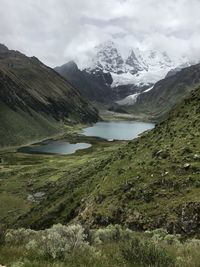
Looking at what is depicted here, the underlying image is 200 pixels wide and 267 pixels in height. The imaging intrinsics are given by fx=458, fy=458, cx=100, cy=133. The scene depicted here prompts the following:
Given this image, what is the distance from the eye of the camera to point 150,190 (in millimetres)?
36719

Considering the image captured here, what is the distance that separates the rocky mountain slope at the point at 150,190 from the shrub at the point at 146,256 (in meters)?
15.9

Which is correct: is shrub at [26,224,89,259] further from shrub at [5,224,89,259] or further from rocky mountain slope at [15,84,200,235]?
rocky mountain slope at [15,84,200,235]

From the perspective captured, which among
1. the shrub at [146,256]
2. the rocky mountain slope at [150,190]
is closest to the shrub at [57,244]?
the shrub at [146,256]

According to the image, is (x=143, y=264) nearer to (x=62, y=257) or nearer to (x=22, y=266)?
(x=62, y=257)

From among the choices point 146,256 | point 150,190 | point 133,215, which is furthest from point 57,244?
point 150,190

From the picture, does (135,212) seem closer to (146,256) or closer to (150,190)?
(150,190)

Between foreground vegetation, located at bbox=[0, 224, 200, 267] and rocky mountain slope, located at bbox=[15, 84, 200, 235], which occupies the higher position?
foreground vegetation, located at bbox=[0, 224, 200, 267]

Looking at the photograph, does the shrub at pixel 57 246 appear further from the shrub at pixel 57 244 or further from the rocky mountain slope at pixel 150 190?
the rocky mountain slope at pixel 150 190

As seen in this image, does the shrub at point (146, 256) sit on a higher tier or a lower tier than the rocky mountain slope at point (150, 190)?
higher

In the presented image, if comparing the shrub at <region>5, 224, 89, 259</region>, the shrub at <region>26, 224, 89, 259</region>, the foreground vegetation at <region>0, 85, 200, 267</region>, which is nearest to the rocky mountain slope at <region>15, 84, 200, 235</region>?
the foreground vegetation at <region>0, 85, 200, 267</region>

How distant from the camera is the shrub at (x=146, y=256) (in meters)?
12.7

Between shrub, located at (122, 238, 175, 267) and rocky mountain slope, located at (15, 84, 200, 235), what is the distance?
15.9 m

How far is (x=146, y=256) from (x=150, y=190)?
937 inches

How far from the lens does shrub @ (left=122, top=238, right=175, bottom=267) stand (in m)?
12.7
